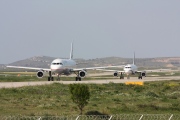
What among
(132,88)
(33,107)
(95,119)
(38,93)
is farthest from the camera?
(132,88)

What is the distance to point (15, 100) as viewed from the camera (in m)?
43.2

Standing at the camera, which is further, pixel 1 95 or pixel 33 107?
pixel 1 95

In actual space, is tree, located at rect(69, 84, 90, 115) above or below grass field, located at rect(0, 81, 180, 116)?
above

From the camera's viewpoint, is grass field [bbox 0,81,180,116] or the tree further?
grass field [bbox 0,81,180,116]

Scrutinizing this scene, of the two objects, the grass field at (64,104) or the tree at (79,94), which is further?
the grass field at (64,104)

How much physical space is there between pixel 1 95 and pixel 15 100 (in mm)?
5322

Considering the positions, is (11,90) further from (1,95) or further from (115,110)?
(115,110)

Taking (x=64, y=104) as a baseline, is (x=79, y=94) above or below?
above

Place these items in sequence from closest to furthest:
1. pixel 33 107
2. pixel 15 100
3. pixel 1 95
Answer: pixel 33 107
pixel 15 100
pixel 1 95

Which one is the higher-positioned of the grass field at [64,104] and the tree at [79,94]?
the tree at [79,94]

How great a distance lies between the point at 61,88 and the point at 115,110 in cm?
2141

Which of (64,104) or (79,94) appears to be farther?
(64,104)

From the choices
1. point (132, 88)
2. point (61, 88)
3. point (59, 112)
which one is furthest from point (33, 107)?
point (132, 88)

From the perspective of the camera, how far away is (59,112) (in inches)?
1383
